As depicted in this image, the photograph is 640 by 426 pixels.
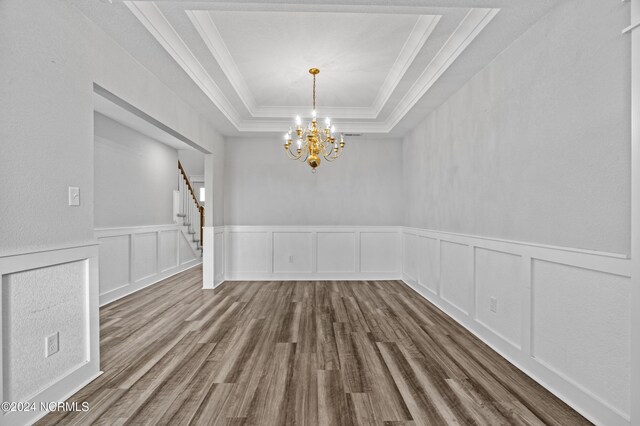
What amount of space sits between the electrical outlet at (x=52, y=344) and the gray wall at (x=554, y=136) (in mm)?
3365

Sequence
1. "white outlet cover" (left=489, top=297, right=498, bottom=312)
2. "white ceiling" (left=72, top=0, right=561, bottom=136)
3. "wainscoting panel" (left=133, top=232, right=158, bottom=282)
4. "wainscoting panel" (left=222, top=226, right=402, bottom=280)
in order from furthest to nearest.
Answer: "wainscoting panel" (left=222, top=226, right=402, bottom=280) < "wainscoting panel" (left=133, top=232, right=158, bottom=282) < "white outlet cover" (left=489, top=297, right=498, bottom=312) < "white ceiling" (left=72, top=0, right=561, bottom=136)

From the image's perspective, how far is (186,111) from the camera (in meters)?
4.12

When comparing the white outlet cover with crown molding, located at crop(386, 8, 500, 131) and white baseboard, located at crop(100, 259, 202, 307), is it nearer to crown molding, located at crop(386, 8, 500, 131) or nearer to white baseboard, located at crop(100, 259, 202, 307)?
crown molding, located at crop(386, 8, 500, 131)

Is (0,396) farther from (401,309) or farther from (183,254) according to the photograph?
(183,254)

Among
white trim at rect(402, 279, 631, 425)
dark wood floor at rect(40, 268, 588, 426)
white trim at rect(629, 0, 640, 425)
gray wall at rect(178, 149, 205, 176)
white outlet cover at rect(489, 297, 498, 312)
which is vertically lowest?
dark wood floor at rect(40, 268, 588, 426)

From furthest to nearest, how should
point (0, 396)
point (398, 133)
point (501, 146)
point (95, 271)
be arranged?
point (398, 133), point (501, 146), point (95, 271), point (0, 396)

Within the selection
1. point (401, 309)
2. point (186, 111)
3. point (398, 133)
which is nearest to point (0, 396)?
point (186, 111)

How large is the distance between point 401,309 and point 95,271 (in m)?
3.28

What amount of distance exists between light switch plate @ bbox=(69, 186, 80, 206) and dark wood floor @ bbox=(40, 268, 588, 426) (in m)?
1.28

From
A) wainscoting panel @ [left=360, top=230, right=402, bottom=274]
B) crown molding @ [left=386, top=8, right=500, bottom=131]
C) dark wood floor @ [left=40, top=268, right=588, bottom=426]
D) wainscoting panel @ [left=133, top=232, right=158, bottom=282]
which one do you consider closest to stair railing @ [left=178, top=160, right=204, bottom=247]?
wainscoting panel @ [left=133, top=232, right=158, bottom=282]

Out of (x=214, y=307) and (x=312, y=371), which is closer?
(x=312, y=371)

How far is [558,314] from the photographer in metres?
2.20

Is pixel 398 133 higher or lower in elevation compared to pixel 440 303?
higher

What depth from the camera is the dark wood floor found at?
1933mm
